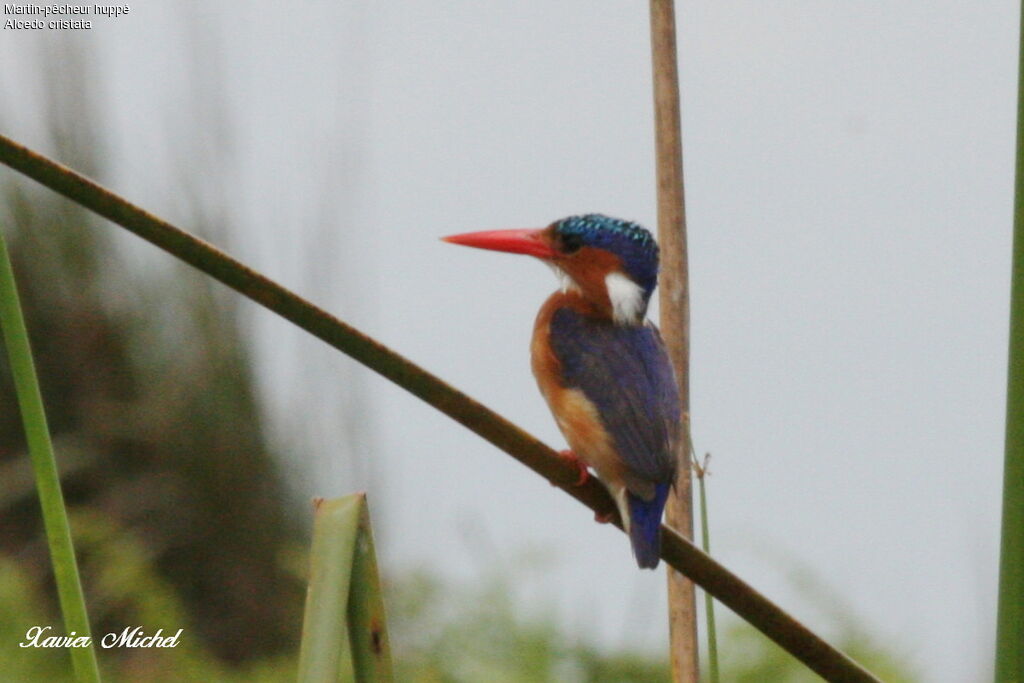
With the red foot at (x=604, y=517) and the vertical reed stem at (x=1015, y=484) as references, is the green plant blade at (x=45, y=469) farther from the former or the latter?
the red foot at (x=604, y=517)

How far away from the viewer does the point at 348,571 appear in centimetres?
71

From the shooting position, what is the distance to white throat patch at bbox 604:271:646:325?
1822 mm

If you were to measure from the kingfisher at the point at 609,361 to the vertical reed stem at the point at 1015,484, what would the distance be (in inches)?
19.8

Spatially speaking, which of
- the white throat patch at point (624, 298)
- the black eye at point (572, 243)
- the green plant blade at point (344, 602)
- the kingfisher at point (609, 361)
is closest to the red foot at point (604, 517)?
the kingfisher at point (609, 361)

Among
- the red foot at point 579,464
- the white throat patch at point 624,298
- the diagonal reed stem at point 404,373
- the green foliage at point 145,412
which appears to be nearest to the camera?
the diagonal reed stem at point 404,373

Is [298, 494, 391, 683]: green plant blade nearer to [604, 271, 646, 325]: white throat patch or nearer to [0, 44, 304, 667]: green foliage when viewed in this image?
[604, 271, 646, 325]: white throat patch

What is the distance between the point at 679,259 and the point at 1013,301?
1.65ft

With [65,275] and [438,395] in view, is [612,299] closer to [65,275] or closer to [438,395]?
[438,395]

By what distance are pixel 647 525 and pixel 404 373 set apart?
2.04 ft

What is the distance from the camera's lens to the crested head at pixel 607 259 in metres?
1.85

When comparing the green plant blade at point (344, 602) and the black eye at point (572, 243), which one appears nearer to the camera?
the green plant blade at point (344, 602)

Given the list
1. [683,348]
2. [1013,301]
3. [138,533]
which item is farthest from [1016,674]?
[138,533]

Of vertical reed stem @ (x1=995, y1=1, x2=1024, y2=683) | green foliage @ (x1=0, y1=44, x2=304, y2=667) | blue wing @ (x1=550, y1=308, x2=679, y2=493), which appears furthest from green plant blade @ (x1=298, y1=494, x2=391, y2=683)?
green foliage @ (x1=0, y1=44, x2=304, y2=667)

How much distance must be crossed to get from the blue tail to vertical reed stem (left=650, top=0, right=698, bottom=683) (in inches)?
1.7
